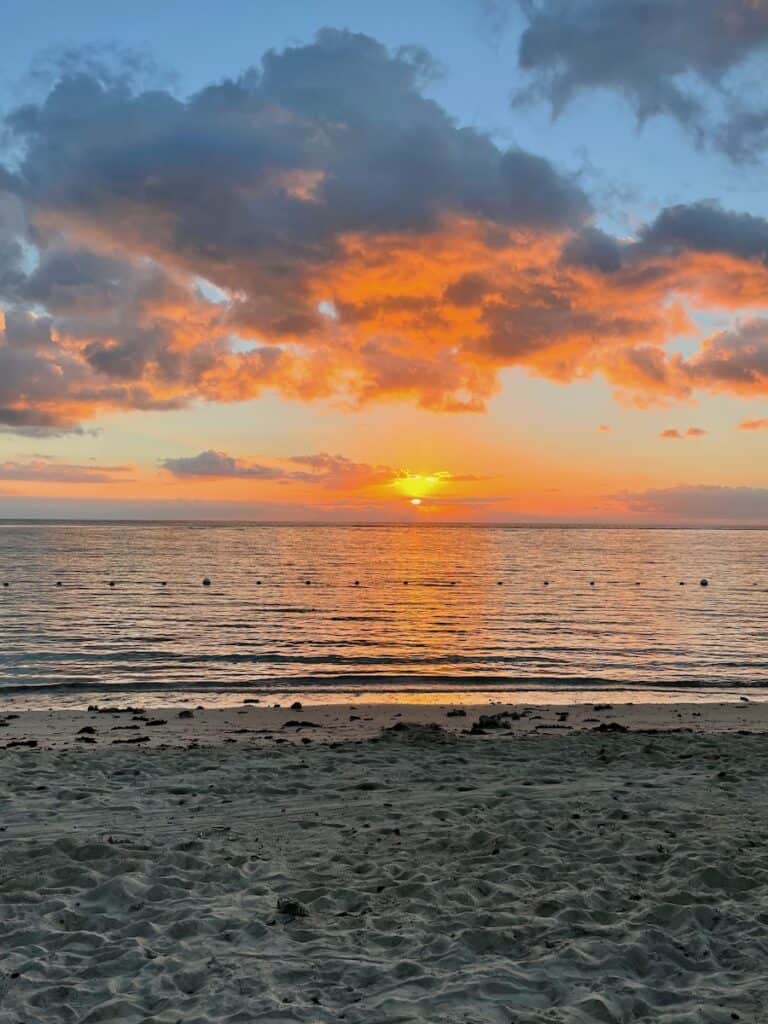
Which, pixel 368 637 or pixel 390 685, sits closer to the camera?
pixel 390 685

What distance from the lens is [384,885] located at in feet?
28.0

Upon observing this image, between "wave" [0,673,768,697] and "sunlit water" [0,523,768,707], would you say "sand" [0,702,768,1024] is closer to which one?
"wave" [0,673,768,697]

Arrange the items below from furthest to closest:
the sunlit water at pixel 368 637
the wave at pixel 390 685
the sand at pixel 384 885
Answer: the sunlit water at pixel 368 637
the wave at pixel 390 685
the sand at pixel 384 885

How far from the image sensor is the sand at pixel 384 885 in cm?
632

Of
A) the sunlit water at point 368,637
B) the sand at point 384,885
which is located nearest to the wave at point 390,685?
the sunlit water at point 368,637

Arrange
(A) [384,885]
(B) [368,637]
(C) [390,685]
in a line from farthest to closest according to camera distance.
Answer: (B) [368,637] < (C) [390,685] < (A) [384,885]

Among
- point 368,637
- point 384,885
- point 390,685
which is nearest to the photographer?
point 384,885

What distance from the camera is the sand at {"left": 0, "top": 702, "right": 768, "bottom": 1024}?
20.7 feet

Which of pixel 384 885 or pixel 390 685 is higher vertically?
pixel 384 885

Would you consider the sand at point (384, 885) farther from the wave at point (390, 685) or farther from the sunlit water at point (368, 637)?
the sunlit water at point (368, 637)

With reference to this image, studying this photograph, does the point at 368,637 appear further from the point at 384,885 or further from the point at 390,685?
the point at 384,885

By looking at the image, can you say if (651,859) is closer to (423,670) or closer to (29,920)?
(29,920)

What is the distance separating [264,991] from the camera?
638 cm

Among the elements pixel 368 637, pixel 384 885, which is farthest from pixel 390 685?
pixel 384 885
